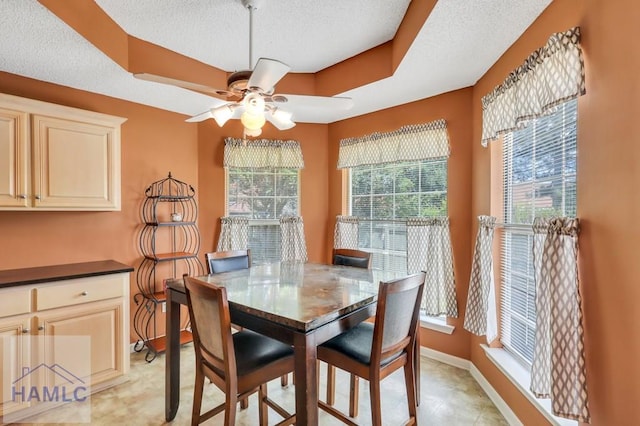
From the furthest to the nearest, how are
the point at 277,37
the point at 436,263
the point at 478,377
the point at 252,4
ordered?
the point at 436,263 → the point at 478,377 → the point at 277,37 → the point at 252,4

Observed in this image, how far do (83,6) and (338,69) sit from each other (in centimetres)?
187

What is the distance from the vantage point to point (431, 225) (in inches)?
113

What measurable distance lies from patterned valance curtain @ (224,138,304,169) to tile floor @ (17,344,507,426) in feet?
7.02

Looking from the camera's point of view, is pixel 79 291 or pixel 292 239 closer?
pixel 79 291

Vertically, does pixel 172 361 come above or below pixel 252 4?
below

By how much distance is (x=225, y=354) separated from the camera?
4.68 feet

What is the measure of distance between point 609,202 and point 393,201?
202 cm

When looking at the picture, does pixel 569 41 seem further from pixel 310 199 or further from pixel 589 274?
pixel 310 199

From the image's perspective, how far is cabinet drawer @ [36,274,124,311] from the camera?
206 centimetres

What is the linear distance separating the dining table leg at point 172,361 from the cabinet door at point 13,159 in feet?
4.51

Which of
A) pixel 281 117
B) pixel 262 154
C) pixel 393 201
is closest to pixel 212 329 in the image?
pixel 281 117

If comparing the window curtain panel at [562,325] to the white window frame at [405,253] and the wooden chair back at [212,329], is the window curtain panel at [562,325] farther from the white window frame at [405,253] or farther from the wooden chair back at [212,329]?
the wooden chair back at [212,329]

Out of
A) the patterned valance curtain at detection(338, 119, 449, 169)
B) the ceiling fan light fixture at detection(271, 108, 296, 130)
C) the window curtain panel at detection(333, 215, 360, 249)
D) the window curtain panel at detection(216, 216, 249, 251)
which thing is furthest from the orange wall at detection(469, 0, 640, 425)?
the window curtain panel at detection(216, 216, 249, 251)

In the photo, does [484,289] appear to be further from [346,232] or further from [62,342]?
[62,342]
